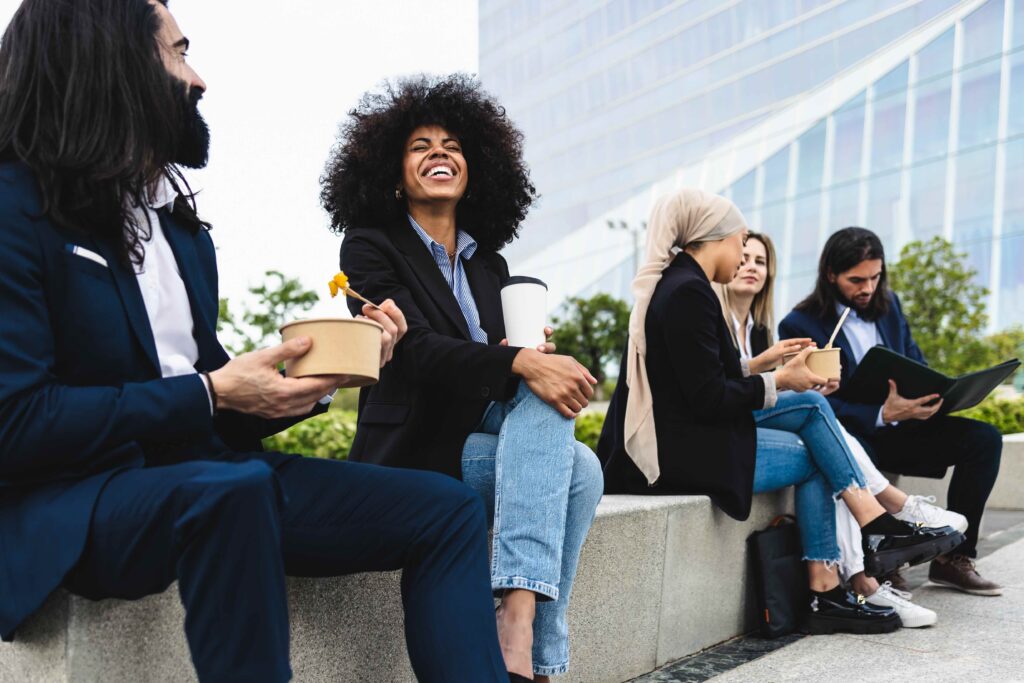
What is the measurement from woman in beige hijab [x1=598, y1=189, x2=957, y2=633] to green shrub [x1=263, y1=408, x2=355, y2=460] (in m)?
3.25

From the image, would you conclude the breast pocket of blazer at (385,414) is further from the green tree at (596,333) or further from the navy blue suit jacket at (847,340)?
the green tree at (596,333)

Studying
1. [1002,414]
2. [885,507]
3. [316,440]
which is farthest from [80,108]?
[1002,414]

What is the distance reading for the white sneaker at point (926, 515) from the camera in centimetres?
362

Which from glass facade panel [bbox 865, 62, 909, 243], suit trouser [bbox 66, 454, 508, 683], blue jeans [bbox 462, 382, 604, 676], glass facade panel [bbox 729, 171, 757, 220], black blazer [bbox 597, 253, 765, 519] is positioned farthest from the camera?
glass facade panel [bbox 729, 171, 757, 220]

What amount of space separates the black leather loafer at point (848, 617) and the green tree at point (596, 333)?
20.4 m

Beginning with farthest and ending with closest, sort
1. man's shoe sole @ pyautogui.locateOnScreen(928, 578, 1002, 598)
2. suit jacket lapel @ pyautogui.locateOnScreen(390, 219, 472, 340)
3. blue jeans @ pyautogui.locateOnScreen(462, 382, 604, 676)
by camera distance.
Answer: man's shoe sole @ pyautogui.locateOnScreen(928, 578, 1002, 598) → suit jacket lapel @ pyautogui.locateOnScreen(390, 219, 472, 340) → blue jeans @ pyautogui.locateOnScreen(462, 382, 604, 676)

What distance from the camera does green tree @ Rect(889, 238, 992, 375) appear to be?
45.8 feet

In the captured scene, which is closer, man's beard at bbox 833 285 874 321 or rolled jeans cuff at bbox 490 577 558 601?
rolled jeans cuff at bbox 490 577 558 601

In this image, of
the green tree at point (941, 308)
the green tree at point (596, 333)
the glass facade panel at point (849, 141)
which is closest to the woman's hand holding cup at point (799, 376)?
the green tree at point (941, 308)

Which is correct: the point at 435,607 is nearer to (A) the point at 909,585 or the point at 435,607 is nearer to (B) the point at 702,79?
(A) the point at 909,585

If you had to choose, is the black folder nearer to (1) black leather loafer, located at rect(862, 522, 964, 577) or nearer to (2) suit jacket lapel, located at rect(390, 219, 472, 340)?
(1) black leather loafer, located at rect(862, 522, 964, 577)

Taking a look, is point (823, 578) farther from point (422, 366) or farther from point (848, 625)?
point (422, 366)

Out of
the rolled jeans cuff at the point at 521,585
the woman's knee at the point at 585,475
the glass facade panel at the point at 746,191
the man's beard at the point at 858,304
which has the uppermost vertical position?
the glass facade panel at the point at 746,191

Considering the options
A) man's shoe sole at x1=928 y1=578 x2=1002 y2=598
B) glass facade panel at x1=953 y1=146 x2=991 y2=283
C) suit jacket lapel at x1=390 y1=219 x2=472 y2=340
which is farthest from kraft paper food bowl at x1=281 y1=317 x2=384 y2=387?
glass facade panel at x1=953 y1=146 x2=991 y2=283
